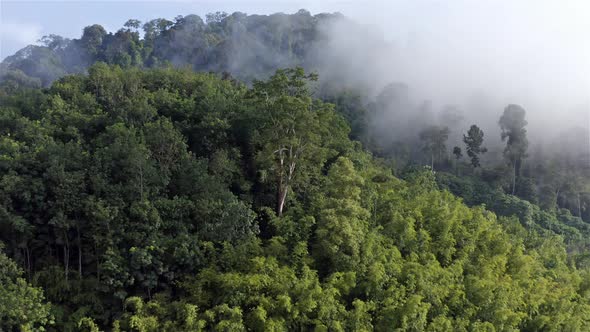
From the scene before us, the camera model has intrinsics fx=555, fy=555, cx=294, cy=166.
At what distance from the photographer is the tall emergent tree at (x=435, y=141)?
91.0 ft

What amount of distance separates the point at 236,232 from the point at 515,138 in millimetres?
18944

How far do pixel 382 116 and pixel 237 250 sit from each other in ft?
69.2

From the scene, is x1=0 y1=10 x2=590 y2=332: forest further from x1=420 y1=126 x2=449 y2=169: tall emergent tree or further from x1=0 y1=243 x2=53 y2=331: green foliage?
x1=420 y1=126 x2=449 y2=169: tall emergent tree

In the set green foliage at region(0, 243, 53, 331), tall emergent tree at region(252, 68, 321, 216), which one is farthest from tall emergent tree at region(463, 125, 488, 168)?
green foliage at region(0, 243, 53, 331)

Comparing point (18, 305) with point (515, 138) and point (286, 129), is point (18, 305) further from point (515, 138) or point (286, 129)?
point (515, 138)

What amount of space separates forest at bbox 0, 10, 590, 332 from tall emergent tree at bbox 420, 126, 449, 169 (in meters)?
7.57

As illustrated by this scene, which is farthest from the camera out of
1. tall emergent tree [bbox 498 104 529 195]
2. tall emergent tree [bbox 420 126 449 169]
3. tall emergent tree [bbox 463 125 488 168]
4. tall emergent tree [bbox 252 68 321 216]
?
tall emergent tree [bbox 420 126 449 169]

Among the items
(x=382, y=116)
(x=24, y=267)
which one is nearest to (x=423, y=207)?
(x=24, y=267)

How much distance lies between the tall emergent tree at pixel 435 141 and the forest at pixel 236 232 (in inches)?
298

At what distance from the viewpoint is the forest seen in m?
11.5

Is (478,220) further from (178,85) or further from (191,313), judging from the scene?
(178,85)

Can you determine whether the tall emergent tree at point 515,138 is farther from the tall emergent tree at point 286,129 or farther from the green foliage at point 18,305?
the green foliage at point 18,305

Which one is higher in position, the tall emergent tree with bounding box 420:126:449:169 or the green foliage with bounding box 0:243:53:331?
the tall emergent tree with bounding box 420:126:449:169

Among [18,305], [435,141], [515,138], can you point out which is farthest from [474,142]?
[18,305]
